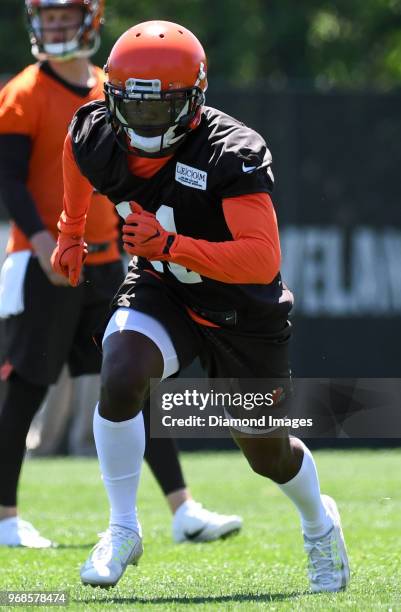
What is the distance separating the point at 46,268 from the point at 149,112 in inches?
59.4

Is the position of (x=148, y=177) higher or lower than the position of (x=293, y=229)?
higher

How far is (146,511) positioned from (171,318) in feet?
8.66

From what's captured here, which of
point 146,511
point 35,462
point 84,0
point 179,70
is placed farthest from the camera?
point 35,462

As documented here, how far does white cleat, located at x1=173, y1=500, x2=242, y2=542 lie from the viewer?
5363 millimetres

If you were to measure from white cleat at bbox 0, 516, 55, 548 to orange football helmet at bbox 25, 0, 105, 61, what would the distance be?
1.94m

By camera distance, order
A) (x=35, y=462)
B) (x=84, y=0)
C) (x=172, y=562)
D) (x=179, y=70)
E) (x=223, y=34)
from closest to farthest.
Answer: (x=179, y=70)
(x=172, y=562)
(x=84, y=0)
(x=35, y=462)
(x=223, y=34)

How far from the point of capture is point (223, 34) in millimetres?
17922

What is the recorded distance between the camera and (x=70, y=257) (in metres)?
4.36

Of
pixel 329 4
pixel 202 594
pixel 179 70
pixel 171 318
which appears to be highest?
pixel 179 70

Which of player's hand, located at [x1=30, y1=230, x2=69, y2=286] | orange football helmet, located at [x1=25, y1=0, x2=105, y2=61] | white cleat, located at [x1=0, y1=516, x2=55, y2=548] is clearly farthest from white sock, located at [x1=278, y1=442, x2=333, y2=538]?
orange football helmet, located at [x1=25, y1=0, x2=105, y2=61]

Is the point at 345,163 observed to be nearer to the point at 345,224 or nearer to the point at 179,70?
the point at 345,224

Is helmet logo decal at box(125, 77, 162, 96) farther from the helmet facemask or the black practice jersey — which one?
the black practice jersey

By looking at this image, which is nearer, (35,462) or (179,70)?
(179,70)

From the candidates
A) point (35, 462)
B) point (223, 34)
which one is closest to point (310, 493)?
point (35, 462)
